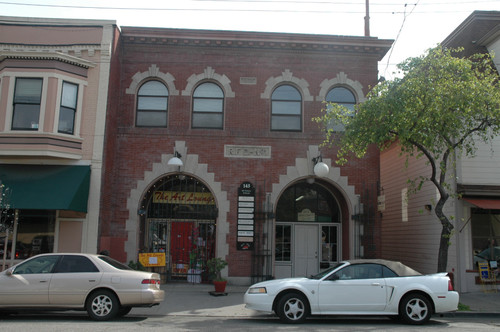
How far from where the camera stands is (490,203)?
1359cm

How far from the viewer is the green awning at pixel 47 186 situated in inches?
513

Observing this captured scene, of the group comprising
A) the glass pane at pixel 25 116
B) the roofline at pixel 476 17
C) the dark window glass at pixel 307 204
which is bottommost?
the dark window glass at pixel 307 204

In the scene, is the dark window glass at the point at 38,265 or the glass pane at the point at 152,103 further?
the glass pane at the point at 152,103

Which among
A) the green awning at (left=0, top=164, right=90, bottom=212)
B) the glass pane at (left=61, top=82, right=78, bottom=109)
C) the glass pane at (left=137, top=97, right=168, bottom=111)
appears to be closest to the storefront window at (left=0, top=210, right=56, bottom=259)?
the green awning at (left=0, top=164, right=90, bottom=212)

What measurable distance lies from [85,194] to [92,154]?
1.33 m

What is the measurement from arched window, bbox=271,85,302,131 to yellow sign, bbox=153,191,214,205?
341 cm

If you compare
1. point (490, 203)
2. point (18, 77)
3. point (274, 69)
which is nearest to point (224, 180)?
point (274, 69)

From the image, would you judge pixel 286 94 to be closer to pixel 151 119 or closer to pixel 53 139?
pixel 151 119

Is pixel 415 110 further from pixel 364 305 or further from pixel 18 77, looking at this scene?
pixel 18 77

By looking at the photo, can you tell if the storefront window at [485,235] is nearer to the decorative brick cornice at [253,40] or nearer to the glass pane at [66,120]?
the decorative brick cornice at [253,40]

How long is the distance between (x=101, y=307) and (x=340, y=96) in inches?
419

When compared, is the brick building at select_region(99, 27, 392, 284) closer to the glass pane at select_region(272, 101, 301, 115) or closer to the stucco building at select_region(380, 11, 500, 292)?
the glass pane at select_region(272, 101, 301, 115)

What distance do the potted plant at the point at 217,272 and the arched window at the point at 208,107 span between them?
470 centimetres

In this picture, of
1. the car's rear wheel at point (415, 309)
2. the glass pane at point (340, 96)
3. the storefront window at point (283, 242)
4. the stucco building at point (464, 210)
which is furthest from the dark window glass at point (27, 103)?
the stucco building at point (464, 210)
